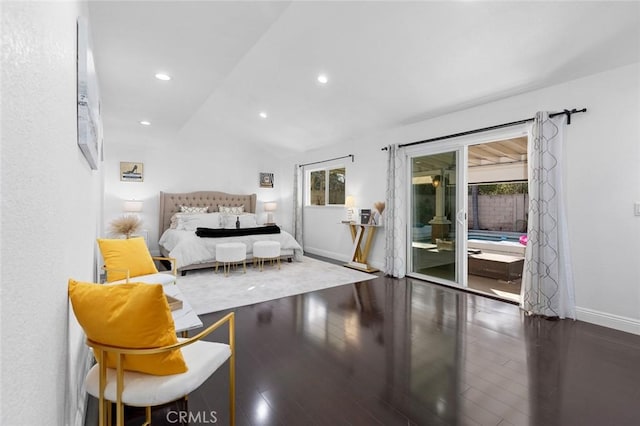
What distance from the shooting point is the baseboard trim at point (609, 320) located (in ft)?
9.61

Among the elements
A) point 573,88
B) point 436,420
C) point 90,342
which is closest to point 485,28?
point 573,88

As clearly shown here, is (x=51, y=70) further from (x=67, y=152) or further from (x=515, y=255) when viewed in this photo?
(x=515, y=255)

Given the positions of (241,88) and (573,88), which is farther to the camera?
(241,88)

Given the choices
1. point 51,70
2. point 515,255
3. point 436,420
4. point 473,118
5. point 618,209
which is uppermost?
point 473,118

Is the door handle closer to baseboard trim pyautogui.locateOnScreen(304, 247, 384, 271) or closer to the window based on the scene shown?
baseboard trim pyautogui.locateOnScreen(304, 247, 384, 271)

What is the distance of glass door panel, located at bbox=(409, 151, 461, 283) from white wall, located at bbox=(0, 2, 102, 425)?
4445 mm

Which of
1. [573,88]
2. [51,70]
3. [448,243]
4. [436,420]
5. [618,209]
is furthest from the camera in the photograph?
[448,243]

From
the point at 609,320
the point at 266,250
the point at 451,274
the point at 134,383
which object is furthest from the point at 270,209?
the point at 134,383

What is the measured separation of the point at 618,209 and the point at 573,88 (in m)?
1.36

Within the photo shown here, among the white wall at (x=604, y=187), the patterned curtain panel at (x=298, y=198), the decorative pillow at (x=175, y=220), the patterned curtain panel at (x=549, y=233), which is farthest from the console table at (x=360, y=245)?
the decorative pillow at (x=175, y=220)

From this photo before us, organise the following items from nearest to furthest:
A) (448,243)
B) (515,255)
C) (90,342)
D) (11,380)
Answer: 1. (11,380)
2. (90,342)
3. (448,243)
4. (515,255)

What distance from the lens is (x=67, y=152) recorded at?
1288mm

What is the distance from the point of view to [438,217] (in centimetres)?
476

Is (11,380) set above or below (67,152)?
below
